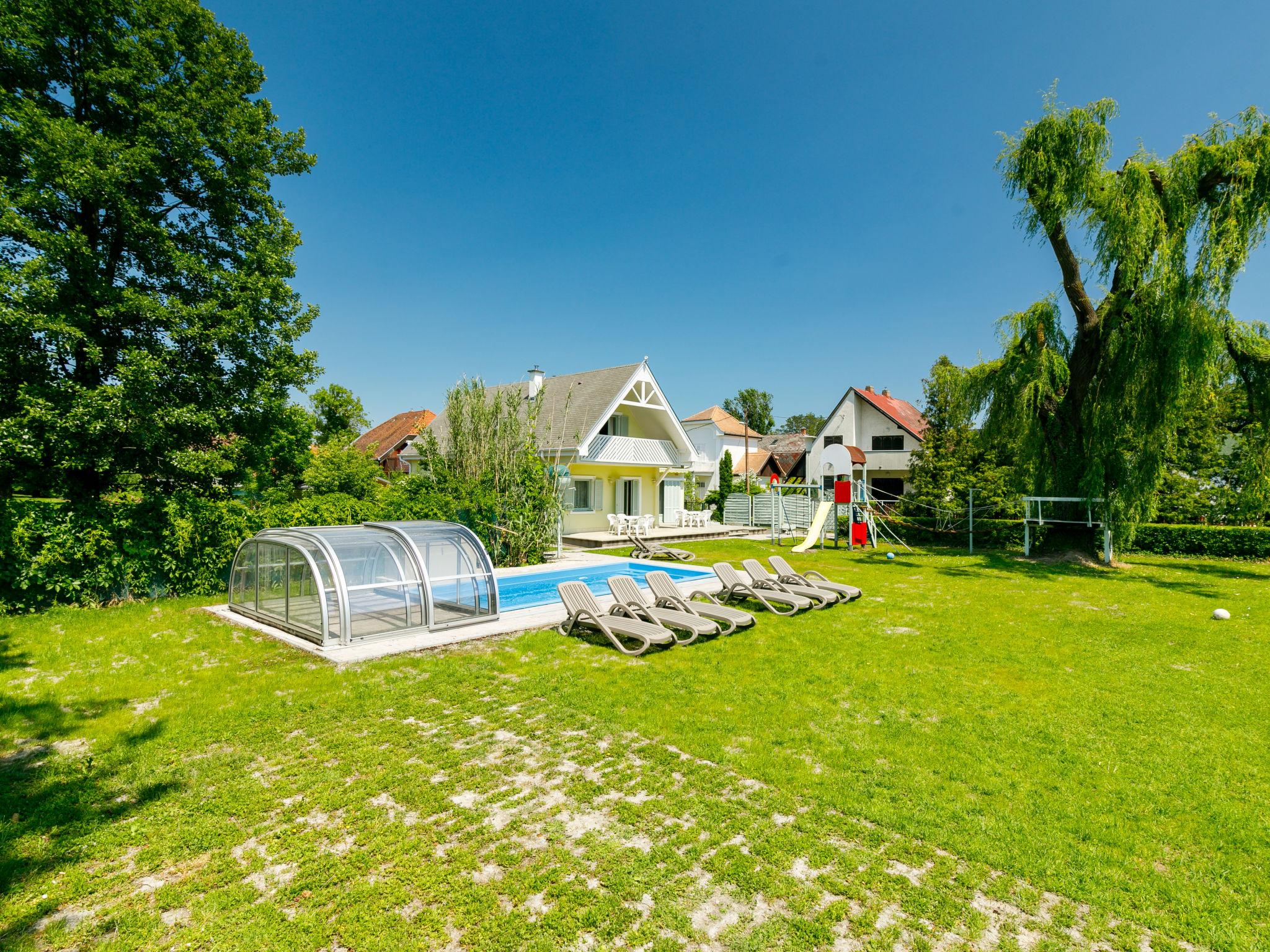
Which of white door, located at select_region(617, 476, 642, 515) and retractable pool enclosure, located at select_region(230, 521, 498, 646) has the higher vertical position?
white door, located at select_region(617, 476, 642, 515)

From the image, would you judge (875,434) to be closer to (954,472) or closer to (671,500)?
(954,472)

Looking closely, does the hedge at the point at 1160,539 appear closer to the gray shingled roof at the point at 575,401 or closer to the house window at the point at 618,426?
the house window at the point at 618,426

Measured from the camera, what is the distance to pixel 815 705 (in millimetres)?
6582

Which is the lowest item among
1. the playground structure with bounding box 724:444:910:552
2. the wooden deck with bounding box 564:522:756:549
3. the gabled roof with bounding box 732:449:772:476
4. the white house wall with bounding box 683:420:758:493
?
the wooden deck with bounding box 564:522:756:549

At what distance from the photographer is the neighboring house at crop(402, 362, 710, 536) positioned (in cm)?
2380

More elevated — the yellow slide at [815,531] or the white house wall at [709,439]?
the white house wall at [709,439]

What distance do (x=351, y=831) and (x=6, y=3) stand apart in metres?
15.6

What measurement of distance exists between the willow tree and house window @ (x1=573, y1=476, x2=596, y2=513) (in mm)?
16075

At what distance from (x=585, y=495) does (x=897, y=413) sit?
26118 millimetres

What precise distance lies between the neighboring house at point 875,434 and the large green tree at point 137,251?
105 feet

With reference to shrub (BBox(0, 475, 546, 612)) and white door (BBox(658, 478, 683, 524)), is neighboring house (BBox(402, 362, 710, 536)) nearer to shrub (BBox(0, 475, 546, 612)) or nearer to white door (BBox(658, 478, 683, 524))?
white door (BBox(658, 478, 683, 524))

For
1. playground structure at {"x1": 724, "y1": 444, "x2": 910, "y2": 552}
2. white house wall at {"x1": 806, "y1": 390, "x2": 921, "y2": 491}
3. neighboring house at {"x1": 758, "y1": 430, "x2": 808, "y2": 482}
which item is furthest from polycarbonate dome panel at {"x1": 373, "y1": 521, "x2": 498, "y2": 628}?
neighboring house at {"x1": 758, "y1": 430, "x2": 808, "y2": 482}

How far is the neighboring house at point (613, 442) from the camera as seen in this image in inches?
937

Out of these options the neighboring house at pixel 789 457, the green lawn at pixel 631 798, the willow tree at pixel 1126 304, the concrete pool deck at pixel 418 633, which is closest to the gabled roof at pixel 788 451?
the neighboring house at pixel 789 457
